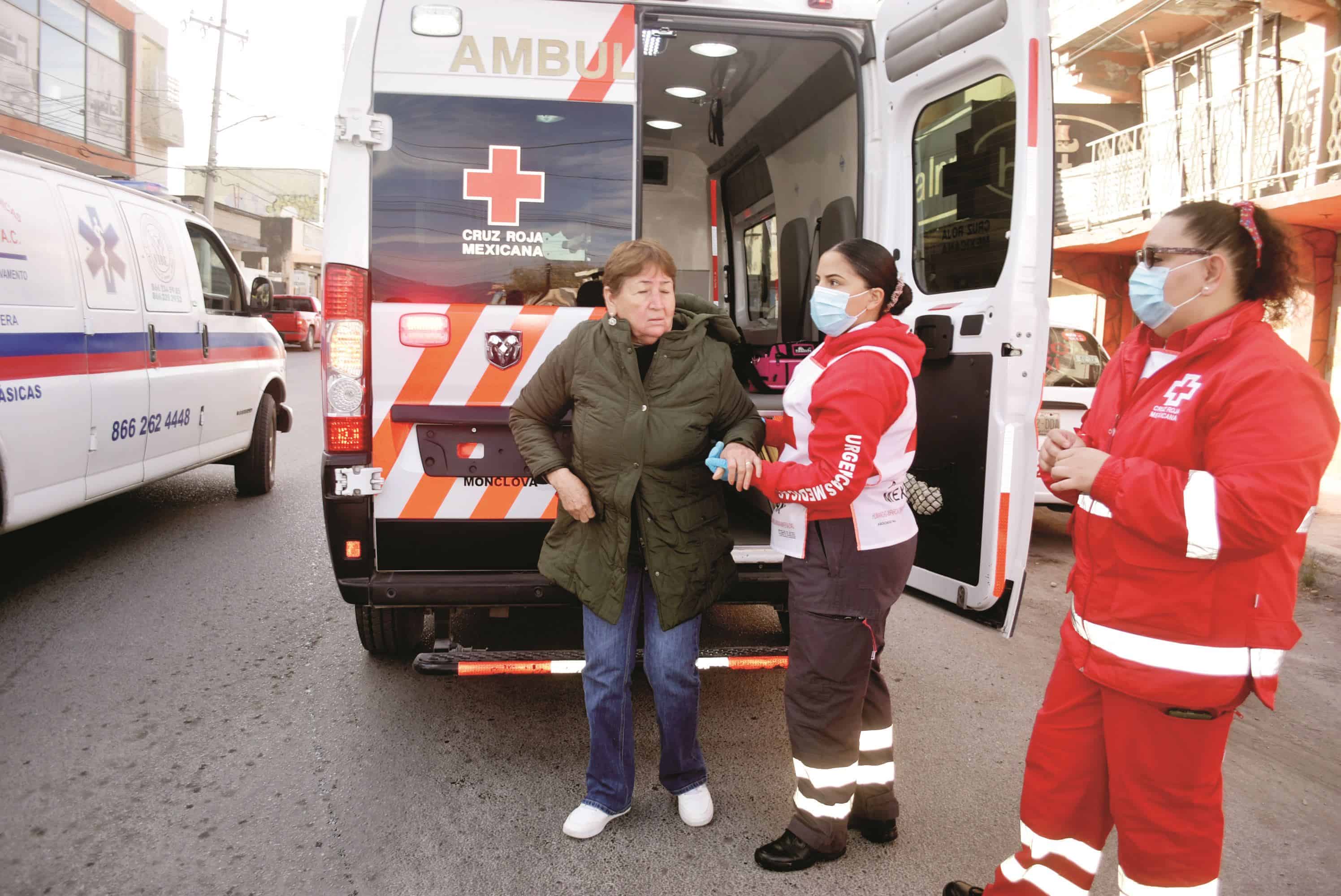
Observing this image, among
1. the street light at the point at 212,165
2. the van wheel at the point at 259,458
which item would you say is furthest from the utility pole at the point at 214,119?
the van wheel at the point at 259,458

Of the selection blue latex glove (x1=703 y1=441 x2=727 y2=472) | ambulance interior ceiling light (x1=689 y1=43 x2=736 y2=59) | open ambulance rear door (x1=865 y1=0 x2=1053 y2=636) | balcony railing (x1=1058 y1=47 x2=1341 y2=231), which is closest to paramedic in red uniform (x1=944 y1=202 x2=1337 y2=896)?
blue latex glove (x1=703 y1=441 x2=727 y2=472)

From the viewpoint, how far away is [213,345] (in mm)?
6605

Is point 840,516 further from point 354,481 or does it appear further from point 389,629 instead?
point 389,629

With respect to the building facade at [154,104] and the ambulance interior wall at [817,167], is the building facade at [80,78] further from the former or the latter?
the ambulance interior wall at [817,167]

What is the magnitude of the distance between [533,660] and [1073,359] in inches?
212

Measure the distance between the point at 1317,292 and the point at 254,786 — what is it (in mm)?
10667

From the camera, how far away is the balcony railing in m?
8.99

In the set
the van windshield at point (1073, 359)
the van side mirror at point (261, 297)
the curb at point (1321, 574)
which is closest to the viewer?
the curb at point (1321, 574)

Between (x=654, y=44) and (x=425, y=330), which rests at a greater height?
(x=654, y=44)

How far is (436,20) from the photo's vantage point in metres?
3.12

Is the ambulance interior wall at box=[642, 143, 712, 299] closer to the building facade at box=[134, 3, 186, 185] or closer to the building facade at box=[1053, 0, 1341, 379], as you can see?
the building facade at box=[1053, 0, 1341, 379]

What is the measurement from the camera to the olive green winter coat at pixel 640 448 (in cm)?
267

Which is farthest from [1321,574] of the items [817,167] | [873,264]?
[873,264]

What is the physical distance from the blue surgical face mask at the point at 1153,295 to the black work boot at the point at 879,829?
5.42 ft
